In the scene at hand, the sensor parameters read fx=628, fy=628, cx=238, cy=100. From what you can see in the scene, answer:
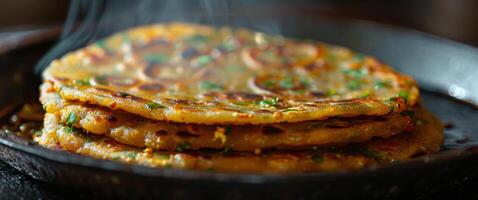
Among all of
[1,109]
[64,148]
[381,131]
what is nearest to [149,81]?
[64,148]

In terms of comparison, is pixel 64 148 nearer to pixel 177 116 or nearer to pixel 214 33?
pixel 177 116

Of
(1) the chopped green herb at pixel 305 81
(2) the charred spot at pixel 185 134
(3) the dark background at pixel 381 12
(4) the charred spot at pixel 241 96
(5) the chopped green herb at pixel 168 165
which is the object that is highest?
(3) the dark background at pixel 381 12

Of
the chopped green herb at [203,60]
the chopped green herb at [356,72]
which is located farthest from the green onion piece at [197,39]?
the chopped green herb at [356,72]

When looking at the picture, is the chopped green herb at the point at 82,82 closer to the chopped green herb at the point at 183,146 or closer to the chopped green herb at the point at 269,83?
the chopped green herb at the point at 183,146

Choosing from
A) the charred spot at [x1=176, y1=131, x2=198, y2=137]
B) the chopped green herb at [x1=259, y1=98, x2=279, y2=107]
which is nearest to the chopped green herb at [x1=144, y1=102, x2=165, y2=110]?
the charred spot at [x1=176, y1=131, x2=198, y2=137]

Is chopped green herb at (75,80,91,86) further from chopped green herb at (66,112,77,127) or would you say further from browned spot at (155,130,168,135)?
browned spot at (155,130,168,135)

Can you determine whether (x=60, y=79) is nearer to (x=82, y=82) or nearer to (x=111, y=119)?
(x=82, y=82)

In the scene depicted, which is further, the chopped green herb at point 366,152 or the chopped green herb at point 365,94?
the chopped green herb at point 365,94

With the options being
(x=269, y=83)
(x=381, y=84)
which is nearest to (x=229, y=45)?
(x=269, y=83)
